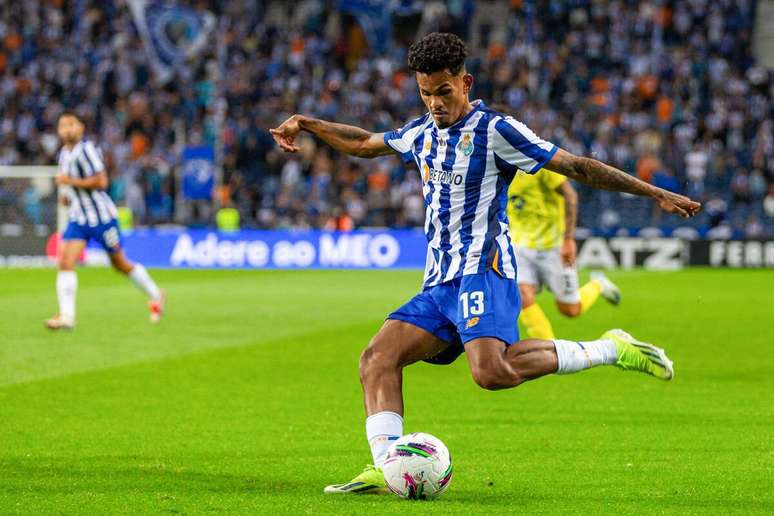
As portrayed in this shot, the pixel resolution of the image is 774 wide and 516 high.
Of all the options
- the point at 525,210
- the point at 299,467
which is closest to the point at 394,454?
the point at 299,467

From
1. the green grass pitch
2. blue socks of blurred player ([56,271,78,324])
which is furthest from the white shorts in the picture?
blue socks of blurred player ([56,271,78,324])

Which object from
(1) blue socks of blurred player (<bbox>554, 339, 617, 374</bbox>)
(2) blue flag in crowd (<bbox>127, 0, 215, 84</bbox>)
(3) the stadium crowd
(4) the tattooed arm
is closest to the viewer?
(1) blue socks of blurred player (<bbox>554, 339, 617, 374</bbox>)

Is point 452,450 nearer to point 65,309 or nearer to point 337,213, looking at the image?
point 65,309

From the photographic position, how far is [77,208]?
547 inches

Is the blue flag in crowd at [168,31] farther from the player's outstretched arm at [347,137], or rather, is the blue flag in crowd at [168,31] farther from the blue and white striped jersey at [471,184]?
the blue and white striped jersey at [471,184]

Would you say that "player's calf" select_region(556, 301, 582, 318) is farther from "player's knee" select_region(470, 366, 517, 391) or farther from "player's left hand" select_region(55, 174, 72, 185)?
"player's knee" select_region(470, 366, 517, 391)

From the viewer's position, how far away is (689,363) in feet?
38.3

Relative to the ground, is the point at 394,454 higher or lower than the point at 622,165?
lower

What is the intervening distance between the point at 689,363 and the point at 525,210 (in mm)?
2013

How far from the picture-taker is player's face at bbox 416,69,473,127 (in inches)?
238

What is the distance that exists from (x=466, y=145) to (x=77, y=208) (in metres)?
8.47

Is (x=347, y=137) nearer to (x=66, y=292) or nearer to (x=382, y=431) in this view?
(x=382, y=431)

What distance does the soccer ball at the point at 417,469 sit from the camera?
230 inches

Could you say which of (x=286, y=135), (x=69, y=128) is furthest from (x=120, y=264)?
(x=286, y=135)
